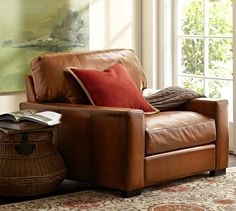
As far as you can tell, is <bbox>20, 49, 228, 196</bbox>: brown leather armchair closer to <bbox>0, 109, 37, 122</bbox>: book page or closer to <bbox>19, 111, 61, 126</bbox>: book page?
<bbox>19, 111, 61, 126</bbox>: book page

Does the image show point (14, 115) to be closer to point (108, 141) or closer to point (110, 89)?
point (108, 141)

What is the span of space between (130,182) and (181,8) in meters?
2.34

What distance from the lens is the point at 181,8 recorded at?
5.57 metres

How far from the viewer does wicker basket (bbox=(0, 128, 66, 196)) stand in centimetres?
371

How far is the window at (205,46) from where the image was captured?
518 cm

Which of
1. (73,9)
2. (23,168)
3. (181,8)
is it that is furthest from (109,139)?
(181,8)

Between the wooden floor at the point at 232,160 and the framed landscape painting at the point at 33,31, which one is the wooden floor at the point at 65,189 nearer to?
the framed landscape painting at the point at 33,31

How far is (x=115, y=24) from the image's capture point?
5.48 metres

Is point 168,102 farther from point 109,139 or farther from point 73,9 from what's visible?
point 73,9

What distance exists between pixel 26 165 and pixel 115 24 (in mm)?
2120

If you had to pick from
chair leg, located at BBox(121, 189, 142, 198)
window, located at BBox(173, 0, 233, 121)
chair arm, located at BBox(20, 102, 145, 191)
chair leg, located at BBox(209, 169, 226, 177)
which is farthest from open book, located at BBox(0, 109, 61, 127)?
window, located at BBox(173, 0, 233, 121)

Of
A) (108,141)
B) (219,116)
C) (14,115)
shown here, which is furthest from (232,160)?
(14,115)

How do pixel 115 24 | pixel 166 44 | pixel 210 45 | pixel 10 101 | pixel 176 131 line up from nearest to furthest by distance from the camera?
pixel 176 131 → pixel 10 101 → pixel 210 45 → pixel 115 24 → pixel 166 44

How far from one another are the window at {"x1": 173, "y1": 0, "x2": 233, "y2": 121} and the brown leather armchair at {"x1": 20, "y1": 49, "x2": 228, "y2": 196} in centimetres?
98
